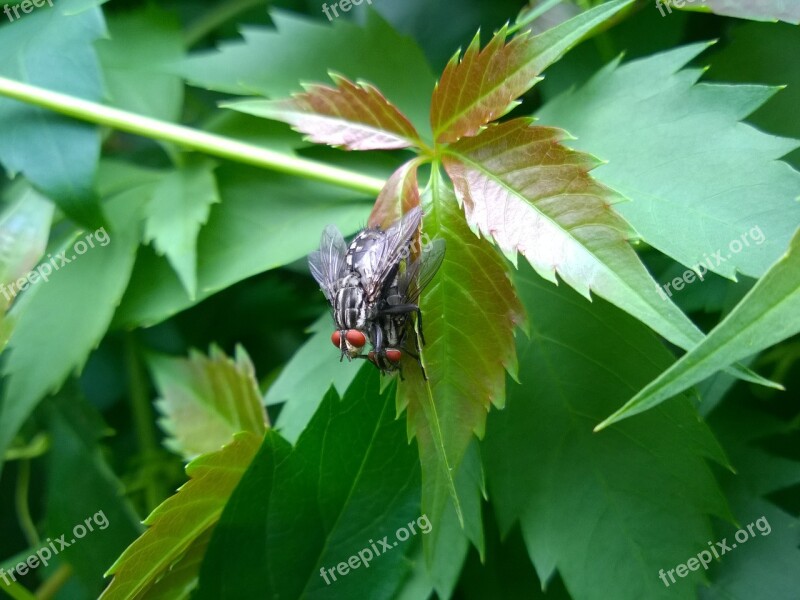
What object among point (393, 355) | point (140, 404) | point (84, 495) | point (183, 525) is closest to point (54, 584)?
point (84, 495)

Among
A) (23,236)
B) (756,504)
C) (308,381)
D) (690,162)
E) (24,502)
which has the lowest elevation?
(756,504)

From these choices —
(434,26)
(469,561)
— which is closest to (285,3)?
(434,26)

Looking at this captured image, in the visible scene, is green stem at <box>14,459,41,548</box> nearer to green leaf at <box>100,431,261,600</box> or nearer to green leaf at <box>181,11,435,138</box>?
green leaf at <box>100,431,261,600</box>

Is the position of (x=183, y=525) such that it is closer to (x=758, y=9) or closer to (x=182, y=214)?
(x=182, y=214)

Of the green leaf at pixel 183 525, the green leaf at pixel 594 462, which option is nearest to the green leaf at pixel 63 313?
the green leaf at pixel 183 525

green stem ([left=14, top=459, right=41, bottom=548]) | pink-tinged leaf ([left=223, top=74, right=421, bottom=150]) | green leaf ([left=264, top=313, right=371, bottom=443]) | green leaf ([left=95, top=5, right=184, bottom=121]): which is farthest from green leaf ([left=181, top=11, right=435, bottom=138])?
green stem ([left=14, top=459, right=41, bottom=548])

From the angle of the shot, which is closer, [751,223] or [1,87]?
[751,223]

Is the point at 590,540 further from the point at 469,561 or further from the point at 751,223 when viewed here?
the point at 751,223
